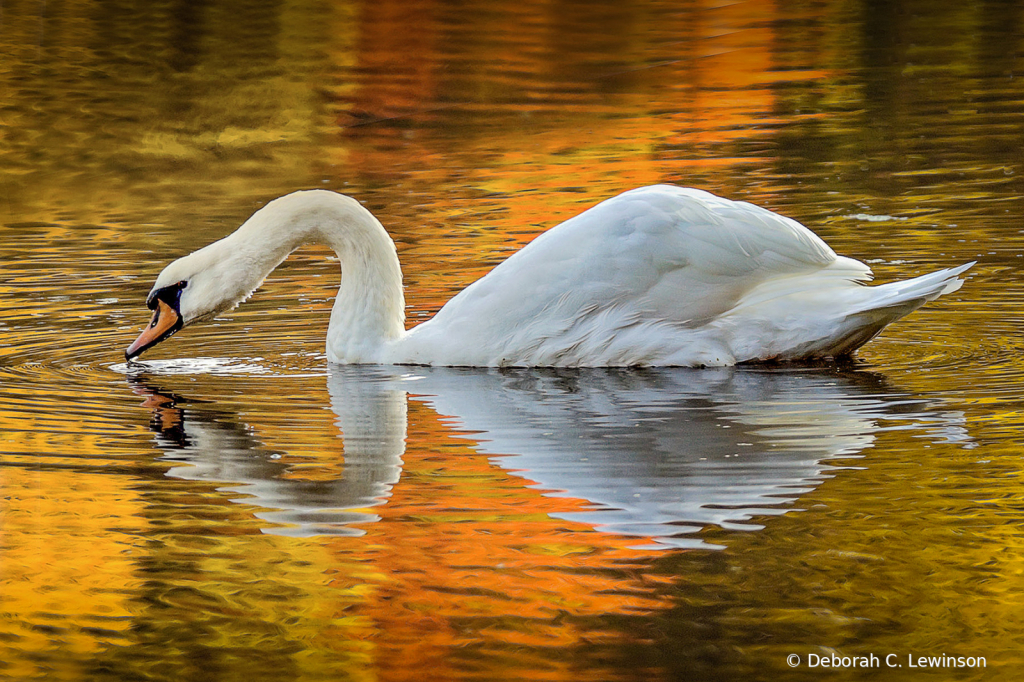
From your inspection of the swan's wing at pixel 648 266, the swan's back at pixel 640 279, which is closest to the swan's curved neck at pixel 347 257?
the swan's back at pixel 640 279

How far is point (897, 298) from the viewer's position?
7605 millimetres

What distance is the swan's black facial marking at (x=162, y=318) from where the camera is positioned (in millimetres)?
8914

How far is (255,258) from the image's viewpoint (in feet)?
29.3

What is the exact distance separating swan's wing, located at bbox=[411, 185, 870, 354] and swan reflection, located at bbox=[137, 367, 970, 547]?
32 cm

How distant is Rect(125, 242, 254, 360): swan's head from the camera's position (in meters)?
8.88

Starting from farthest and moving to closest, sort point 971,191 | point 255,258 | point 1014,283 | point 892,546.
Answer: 1. point 971,191
2. point 1014,283
3. point 255,258
4. point 892,546

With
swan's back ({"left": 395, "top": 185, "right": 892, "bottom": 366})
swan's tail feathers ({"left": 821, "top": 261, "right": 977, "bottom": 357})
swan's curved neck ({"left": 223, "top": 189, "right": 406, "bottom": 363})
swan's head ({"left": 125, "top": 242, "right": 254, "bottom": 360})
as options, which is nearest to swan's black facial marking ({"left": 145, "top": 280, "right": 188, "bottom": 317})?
swan's head ({"left": 125, "top": 242, "right": 254, "bottom": 360})

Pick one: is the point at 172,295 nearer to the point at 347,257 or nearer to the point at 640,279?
the point at 347,257

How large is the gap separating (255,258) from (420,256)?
10.7 feet

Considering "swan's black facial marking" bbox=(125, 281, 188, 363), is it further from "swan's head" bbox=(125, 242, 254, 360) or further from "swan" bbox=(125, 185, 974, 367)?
"swan" bbox=(125, 185, 974, 367)

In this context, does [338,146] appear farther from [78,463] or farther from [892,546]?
[892,546]

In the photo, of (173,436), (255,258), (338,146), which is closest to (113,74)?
(338,146)

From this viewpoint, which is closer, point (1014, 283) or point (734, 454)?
point (734, 454)

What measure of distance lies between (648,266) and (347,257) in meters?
1.85
